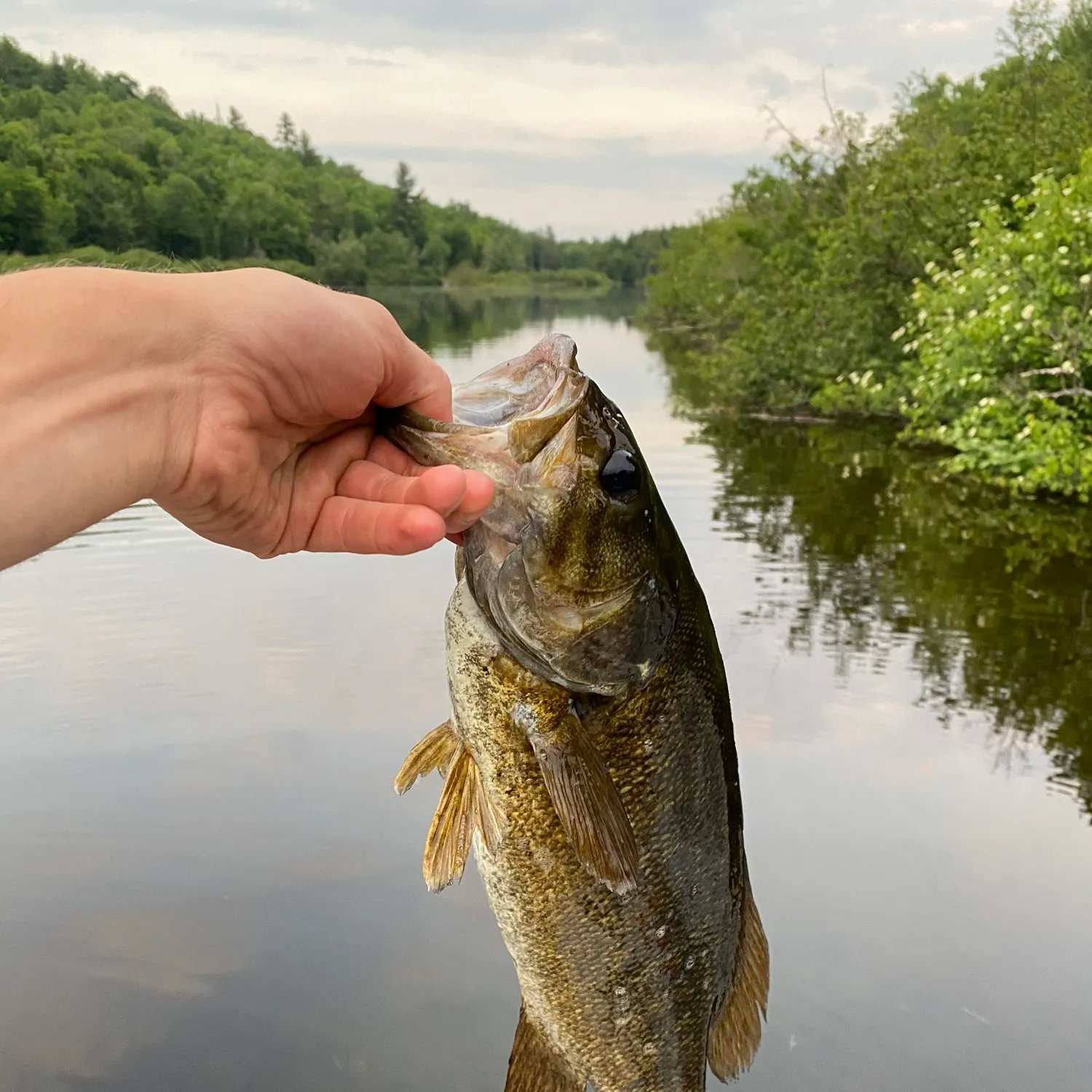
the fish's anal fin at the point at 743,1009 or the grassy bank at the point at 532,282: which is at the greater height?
the fish's anal fin at the point at 743,1009

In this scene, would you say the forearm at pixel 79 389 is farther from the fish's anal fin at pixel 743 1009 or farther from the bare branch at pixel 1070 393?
the bare branch at pixel 1070 393

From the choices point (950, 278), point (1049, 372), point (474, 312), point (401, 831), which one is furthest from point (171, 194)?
point (401, 831)

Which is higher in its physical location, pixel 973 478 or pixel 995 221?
pixel 995 221

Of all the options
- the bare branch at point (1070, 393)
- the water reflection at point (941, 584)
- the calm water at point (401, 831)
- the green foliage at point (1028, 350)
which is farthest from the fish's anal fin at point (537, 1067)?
the bare branch at point (1070, 393)

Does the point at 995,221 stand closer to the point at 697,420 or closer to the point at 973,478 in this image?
the point at 973,478

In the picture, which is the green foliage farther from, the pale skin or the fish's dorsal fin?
the pale skin

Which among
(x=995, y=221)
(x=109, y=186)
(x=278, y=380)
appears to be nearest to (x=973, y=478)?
(x=995, y=221)

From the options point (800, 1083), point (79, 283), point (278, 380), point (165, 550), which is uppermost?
point (79, 283)
